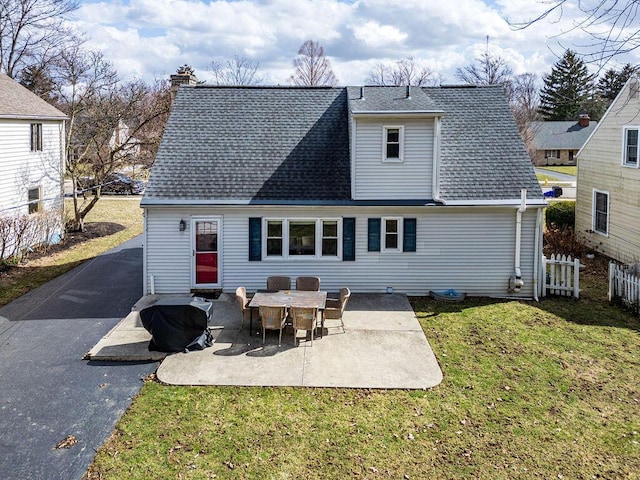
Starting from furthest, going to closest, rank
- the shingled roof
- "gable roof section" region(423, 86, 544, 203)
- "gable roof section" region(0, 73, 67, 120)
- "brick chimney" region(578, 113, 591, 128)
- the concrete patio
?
"brick chimney" region(578, 113, 591, 128) → "gable roof section" region(0, 73, 67, 120) → "gable roof section" region(423, 86, 544, 203) → the shingled roof → the concrete patio

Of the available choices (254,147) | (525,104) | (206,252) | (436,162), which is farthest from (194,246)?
(525,104)

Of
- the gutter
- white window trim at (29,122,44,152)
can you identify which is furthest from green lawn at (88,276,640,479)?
white window trim at (29,122,44,152)

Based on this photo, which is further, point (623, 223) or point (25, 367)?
point (623, 223)

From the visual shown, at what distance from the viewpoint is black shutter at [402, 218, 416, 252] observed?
14.2m

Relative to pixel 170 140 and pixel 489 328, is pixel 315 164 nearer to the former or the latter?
pixel 170 140

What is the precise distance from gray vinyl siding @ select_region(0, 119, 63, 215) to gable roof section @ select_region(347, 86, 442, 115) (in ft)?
41.2

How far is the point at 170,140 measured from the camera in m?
15.4

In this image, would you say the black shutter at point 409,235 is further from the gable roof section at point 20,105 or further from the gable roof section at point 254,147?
the gable roof section at point 20,105

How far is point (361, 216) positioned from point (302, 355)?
5.14m

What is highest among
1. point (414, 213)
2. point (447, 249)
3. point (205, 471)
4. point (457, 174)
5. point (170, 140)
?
point (170, 140)

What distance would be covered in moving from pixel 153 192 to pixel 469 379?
9.44 metres

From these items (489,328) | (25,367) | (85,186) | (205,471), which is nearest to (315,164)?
(489,328)

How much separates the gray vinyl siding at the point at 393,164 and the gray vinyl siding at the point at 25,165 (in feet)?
43.0

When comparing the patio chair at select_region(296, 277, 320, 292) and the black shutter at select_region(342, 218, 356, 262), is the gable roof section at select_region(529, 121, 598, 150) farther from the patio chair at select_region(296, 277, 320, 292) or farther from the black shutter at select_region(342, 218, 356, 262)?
the patio chair at select_region(296, 277, 320, 292)
